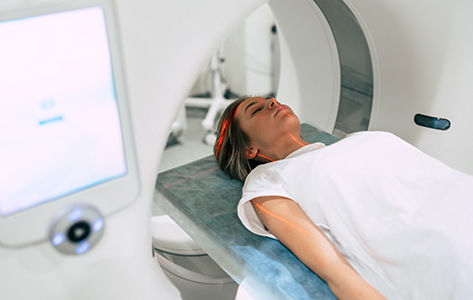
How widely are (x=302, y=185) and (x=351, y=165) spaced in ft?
0.50

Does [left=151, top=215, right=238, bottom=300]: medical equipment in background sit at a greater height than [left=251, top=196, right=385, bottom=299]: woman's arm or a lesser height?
lesser

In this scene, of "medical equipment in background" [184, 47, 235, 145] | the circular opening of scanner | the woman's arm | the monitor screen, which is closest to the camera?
the monitor screen

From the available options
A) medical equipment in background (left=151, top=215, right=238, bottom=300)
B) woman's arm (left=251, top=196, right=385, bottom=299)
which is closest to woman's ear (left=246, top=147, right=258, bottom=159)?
woman's arm (left=251, top=196, right=385, bottom=299)

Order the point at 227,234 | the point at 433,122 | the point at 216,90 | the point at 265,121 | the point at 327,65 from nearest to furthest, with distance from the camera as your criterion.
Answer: the point at 227,234 → the point at 265,121 → the point at 433,122 → the point at 327,65 → the point at 216,90

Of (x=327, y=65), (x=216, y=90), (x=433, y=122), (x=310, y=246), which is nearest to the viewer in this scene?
(x=310, y=246)

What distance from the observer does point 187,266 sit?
5.36 feet

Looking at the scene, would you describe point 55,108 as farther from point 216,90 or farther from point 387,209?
point 216,90

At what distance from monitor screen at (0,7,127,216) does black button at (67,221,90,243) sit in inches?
2.1

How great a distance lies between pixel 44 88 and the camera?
0.55m

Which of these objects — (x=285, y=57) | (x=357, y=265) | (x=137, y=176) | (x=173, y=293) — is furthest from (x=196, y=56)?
(x=285, y=57)

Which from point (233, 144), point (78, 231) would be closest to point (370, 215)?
point (233, 144)

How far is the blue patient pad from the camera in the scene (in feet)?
3.50

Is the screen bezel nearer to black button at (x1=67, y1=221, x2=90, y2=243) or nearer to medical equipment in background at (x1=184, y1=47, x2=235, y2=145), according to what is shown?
black button at (x1=67, y1=221, x2=90, y2=243)

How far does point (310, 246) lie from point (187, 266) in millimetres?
705
